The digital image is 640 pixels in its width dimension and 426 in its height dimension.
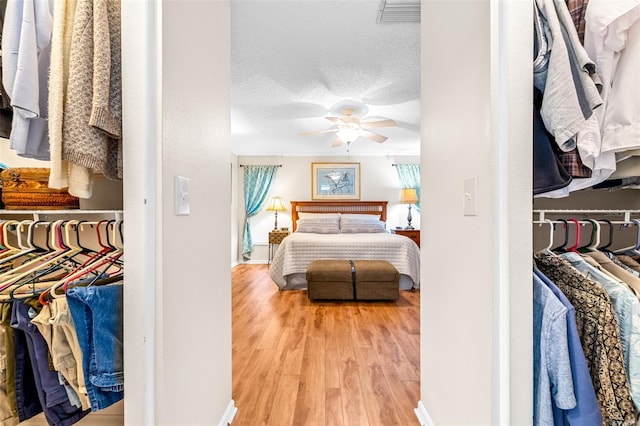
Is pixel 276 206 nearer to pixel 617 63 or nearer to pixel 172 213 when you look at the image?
pixel 172 213

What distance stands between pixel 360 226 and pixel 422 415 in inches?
147

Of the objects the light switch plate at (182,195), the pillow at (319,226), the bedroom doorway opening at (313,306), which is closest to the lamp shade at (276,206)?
the pillow at (319,226)

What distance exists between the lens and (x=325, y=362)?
2.09 m

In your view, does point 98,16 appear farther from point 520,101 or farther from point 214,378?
point 214,378

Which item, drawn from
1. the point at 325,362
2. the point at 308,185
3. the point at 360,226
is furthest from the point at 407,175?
the point at 325,362

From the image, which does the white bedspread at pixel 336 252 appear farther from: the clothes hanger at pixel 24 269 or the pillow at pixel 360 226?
the clothes hanger at pixel 24 269

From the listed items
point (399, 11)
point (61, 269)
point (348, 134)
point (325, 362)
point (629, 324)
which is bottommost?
point (325, 362)

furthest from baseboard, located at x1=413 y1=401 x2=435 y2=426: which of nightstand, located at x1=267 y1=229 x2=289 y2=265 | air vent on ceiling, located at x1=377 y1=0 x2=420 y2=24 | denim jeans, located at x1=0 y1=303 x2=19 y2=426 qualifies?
nightstand, located at x1=267 y1=229 x2=289 y2=265

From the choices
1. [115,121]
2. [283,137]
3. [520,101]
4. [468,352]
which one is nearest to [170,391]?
[115,121]

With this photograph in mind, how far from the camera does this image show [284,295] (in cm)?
379

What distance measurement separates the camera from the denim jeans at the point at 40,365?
0.87m

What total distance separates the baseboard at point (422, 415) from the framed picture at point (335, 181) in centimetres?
472

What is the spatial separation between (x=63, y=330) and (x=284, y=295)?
3003 millimetres

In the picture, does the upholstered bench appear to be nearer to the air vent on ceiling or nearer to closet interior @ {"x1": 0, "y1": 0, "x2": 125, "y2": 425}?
the air vent on ceiling
